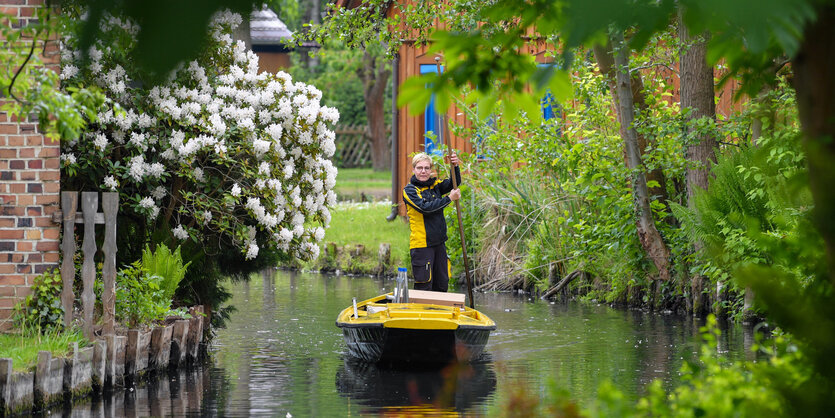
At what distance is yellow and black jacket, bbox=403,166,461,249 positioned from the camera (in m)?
11.7

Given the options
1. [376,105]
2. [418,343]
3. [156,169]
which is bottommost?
[418,343]

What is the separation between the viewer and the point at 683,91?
46.9ft

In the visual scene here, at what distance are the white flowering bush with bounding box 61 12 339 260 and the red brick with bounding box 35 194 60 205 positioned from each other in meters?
0.67

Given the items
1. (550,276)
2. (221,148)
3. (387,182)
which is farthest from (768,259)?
(387,182)

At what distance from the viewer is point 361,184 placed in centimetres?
3362

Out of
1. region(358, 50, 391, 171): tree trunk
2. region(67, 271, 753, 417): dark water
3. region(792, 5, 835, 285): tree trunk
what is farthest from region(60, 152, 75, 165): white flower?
region(358, 50, 391, 171): tree trunk

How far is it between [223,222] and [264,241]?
2.60 ft

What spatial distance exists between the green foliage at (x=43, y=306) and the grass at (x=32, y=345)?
0.33 feet

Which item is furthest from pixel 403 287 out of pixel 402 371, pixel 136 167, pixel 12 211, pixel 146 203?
pixel 12 211

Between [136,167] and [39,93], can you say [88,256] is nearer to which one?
[136,167]

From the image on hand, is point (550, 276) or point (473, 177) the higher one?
point (473, 177)

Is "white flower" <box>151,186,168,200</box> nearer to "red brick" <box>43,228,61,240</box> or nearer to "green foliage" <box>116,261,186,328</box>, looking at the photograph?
"green foliage" <box>116,261,186,328</box>

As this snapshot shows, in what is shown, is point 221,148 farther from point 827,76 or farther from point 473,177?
point 473,177

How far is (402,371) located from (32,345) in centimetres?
361
